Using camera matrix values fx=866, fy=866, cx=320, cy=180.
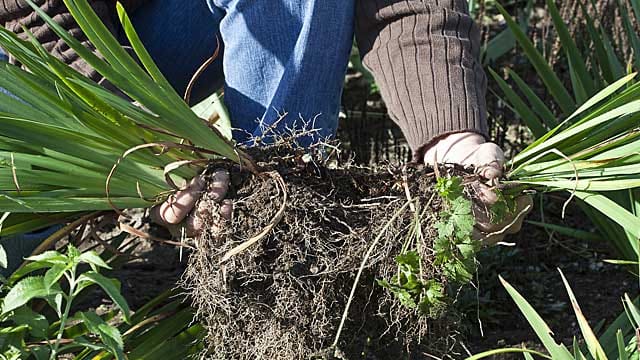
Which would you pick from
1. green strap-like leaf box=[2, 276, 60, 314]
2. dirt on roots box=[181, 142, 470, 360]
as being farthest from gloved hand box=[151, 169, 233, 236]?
green strap-like leaf box=[2, 276, 60, 314]

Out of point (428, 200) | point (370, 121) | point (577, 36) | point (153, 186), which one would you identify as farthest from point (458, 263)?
point (577, 36)

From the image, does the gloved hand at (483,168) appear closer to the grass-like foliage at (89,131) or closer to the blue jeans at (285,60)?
the blue jeans at (285,60)

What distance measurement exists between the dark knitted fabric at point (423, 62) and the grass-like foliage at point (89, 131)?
261 mm

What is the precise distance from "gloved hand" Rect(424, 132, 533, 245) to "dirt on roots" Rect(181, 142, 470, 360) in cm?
7

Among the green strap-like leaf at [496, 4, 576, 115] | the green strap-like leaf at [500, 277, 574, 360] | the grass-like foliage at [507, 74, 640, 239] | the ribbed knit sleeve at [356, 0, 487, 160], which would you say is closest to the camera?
the green strap-like leaf at [500, 277, 574, 360]

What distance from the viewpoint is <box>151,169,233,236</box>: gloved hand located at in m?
1.22

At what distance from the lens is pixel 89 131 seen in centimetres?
118

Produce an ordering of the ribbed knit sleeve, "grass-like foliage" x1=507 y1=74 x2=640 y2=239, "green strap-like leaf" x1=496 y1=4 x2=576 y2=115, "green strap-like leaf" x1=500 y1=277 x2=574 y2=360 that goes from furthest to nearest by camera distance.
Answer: "green strap-like leaf" x1=496 y1=4 x2=576 y2=115
the ribbed knit sleeve
"grass-like foliage" x1=507 y1=74 x2=640 y2=239
"green strap-like leaf" x1=500 y1=277 x2=574 y2=360

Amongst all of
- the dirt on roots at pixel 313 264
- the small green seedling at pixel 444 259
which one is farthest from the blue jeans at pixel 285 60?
the small green seedling at pixel 444 259

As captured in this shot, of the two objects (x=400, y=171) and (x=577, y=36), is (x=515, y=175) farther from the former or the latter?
(x=577, y=36)

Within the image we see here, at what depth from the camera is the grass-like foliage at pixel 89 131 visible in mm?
1115

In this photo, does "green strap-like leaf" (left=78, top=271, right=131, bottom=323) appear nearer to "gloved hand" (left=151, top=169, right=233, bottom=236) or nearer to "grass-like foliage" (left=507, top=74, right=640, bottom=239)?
"gloved hand" (left=151, top=169, right=233, bottom=236)

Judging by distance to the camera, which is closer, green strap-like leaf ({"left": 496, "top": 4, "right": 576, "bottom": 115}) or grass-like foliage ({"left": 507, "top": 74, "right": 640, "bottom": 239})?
grass-like foliage ({"left": 507, "top": 74, "right": 640, "bottom": 239})

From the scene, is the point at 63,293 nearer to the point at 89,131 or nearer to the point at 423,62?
the point at 89,131
